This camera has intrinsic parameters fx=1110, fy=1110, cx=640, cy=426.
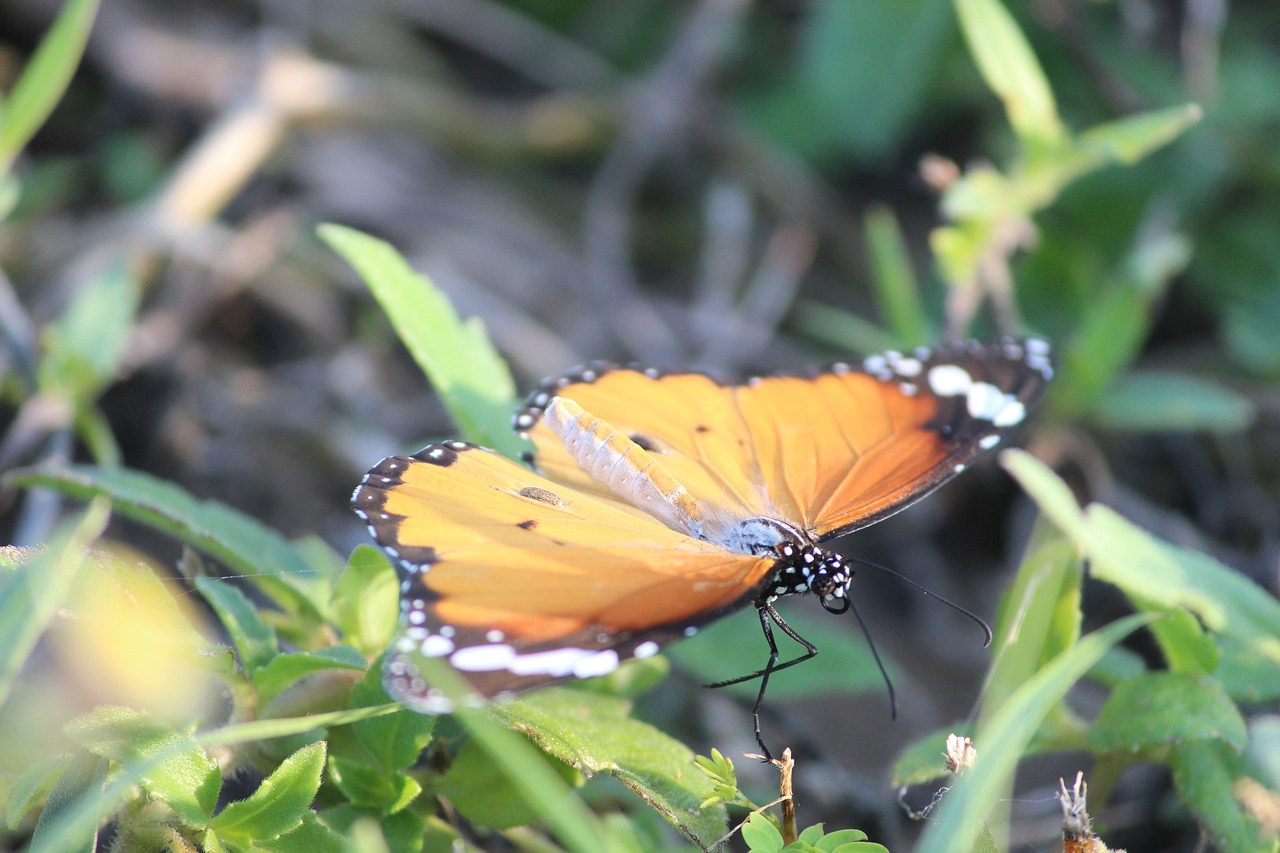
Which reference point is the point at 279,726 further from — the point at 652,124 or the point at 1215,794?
the point at 652,124

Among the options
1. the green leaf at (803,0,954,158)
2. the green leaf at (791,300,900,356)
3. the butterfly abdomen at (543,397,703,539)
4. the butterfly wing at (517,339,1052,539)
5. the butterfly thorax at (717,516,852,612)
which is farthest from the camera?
the green leaf at (803,0,954,158)

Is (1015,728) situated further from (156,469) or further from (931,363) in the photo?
(156,469)

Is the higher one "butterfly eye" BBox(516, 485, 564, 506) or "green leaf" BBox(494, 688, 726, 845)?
"butterfly eye" BBox(516, 485, 564, 506)

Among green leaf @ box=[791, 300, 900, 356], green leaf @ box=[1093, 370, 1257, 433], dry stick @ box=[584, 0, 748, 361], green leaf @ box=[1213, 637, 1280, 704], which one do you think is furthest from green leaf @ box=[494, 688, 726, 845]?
dry stick @ box=[584, 0, 748, 361]

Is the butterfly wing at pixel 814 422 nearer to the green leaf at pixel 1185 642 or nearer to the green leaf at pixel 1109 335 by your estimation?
the green leaf at pixel 1185 642

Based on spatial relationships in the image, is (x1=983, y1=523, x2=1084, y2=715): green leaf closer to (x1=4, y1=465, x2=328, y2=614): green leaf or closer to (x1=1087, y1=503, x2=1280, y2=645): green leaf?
(x1=1087, y1=503, x2=1280, y2=645): green leaf

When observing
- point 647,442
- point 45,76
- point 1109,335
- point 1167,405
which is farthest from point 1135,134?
point 45,76

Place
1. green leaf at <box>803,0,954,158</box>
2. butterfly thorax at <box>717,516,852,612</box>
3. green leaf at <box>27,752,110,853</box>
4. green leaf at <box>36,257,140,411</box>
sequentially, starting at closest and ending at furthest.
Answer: green leaf at <box>27,752,110,853</box>, butterfly thorax at <box>717,516,852,612</box>, green leaf at <box>36,257,140,411</box>, green leaf at <box>803,0,954,158</box>
